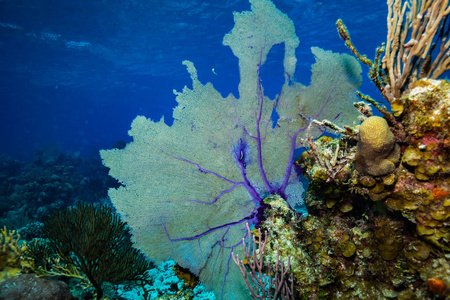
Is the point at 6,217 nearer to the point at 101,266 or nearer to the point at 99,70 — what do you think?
the point at 101,266

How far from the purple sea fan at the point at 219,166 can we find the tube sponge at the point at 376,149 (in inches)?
64.9

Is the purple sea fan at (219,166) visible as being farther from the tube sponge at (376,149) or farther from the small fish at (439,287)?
the small fish at (439,287)

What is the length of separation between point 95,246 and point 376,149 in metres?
3.74

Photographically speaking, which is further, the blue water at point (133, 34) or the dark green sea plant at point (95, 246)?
the blue water at point (133, 34)

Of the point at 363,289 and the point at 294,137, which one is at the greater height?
the point at 294,137

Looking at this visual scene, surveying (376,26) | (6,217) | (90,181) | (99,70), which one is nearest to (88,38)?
(99,70)

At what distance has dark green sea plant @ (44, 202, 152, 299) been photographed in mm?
3223

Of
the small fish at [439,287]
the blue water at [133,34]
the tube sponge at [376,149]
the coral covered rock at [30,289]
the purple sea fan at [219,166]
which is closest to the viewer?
the small fish at [439,287]

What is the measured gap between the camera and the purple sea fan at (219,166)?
3674 mm

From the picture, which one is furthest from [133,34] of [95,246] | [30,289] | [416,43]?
[416,43]

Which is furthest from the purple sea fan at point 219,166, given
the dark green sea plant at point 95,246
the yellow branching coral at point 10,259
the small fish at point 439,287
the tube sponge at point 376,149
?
the small fish at point 439,287

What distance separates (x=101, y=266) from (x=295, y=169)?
3321 mm

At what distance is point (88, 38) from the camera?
2225 centimetres

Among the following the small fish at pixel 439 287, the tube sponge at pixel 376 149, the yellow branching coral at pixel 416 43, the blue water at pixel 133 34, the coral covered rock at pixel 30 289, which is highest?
Result: the blue water at pixel 133 34
